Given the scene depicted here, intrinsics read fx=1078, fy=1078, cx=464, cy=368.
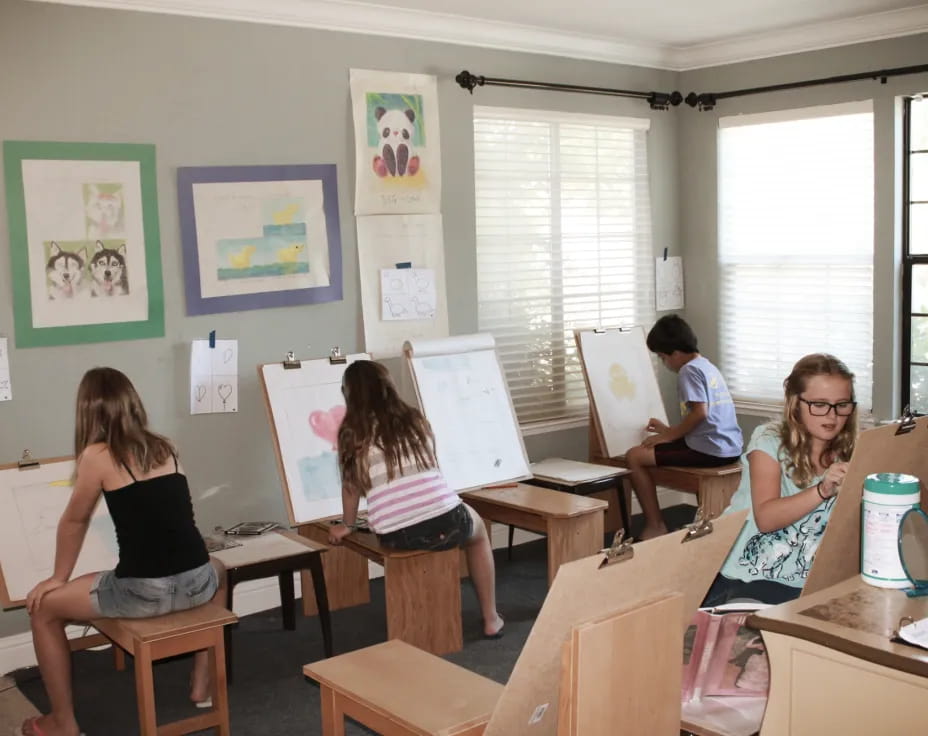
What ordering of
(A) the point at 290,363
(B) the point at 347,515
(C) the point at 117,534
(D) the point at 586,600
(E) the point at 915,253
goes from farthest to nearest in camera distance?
(E) the point at 915,253, (A) the point at 290,363, (B) the point at 347,515, (C) the point at 117,534, (D) the point at 586,600

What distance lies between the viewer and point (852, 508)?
2283mm

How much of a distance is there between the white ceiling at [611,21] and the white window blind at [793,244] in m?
0.38

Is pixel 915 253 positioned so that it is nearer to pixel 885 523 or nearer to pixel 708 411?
pixel 708 411

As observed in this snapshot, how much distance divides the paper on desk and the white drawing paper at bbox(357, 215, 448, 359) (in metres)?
3.20

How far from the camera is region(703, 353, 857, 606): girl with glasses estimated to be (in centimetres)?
258

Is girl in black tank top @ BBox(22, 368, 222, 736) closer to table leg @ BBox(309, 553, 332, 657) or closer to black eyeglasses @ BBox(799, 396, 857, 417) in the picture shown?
table leg @ BBox(309, 553, 332, 657)

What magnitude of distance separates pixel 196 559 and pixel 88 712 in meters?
0.75

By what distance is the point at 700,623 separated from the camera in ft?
7.09

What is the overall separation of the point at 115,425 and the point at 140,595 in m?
0.51

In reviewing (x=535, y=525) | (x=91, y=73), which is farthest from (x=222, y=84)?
(x=535, y=525)

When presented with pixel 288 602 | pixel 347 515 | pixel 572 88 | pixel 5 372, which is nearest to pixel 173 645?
pixel 347 515

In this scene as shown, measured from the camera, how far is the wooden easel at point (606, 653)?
6.07 feet

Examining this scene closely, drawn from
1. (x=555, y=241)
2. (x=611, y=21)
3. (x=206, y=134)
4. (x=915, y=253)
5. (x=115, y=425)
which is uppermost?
(x=611, y=21)

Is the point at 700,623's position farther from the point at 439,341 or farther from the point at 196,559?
the point at 439,341
